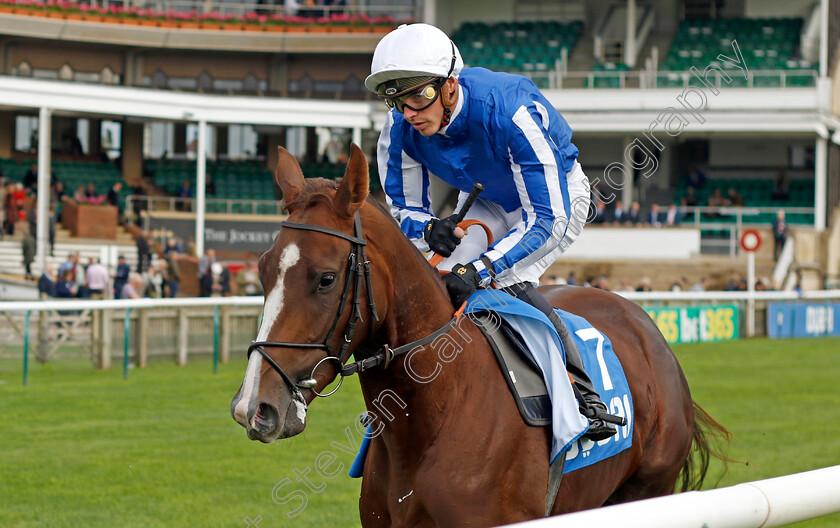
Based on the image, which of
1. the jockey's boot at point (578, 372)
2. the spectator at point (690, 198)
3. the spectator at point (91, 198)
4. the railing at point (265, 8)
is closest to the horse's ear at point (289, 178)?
the jockey's boot at point (578, 372)

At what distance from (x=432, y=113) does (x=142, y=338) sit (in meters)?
9.26

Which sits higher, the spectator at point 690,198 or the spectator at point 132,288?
the spectator at point 690,198

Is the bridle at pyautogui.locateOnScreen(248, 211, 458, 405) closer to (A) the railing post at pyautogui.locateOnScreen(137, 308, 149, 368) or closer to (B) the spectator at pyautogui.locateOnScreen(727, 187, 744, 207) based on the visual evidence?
(A) the railing post at pyautogui.locateOnScreen(137, 308, 149, 368)

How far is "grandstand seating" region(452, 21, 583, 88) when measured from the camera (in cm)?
2605

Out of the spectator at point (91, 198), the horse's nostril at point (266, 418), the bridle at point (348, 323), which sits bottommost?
the horse's nostril at point (266, 418)

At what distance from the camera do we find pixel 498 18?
28.7m

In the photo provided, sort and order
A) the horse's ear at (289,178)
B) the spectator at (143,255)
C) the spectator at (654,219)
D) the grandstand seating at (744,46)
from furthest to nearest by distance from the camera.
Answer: the grandstand seating at (744,46) → the spectator at (654,219) → the spectator at (143,255) → the horse's ear at (289,178)

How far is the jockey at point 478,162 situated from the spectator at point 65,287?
11.6 m

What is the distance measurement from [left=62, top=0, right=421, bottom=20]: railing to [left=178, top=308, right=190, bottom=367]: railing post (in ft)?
59.5

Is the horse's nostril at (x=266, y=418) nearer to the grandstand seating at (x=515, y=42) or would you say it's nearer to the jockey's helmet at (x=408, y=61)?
the jockey's helmet at (x=408, y=61)

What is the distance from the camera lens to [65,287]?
45.2ft

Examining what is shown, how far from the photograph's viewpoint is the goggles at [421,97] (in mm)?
2826

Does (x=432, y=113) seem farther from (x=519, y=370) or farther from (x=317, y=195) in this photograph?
(x=519, y=370)

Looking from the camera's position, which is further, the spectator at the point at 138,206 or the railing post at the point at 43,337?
the spectator at the point at 138,206
